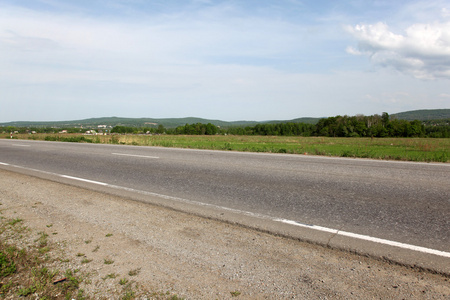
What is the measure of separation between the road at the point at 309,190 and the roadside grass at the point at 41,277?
2.15 m

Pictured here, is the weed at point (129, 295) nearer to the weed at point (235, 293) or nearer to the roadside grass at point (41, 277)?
the roadside grass at point (41, 277)

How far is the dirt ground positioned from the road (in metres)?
0.63

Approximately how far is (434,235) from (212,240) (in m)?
2.81

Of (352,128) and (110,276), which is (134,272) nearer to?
(110,276)

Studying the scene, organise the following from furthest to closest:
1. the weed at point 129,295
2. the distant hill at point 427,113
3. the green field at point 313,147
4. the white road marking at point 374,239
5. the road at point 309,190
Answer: the distant hill at point 427,113, the green field at point 313,147, the road at point 309,190, the white road marking at point 374,239, the weed at point 129,295

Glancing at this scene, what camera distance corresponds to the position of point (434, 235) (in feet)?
11.8

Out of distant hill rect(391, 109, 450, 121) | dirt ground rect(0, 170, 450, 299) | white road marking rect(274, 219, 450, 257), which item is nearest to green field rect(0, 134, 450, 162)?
white road marking rect(274, 219, 450, 257)

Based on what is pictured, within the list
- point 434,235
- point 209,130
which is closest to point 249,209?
point 434,235

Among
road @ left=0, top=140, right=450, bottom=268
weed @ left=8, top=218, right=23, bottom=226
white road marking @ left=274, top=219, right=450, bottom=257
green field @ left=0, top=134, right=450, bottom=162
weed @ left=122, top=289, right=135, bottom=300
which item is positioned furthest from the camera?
green field @ left=0, top=134, right=450, bottom=162

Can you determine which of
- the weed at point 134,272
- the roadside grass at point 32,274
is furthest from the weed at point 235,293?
the roadside grass at point 32,274

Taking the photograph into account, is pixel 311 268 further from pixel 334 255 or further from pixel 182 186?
pixel 182 186

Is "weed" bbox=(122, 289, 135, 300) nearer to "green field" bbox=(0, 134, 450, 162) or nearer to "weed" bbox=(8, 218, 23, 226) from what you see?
"weed" bbox=(8, 218, 23, 226)

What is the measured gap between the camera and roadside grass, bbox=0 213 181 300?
2498 mm

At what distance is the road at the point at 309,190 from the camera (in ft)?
13.1
